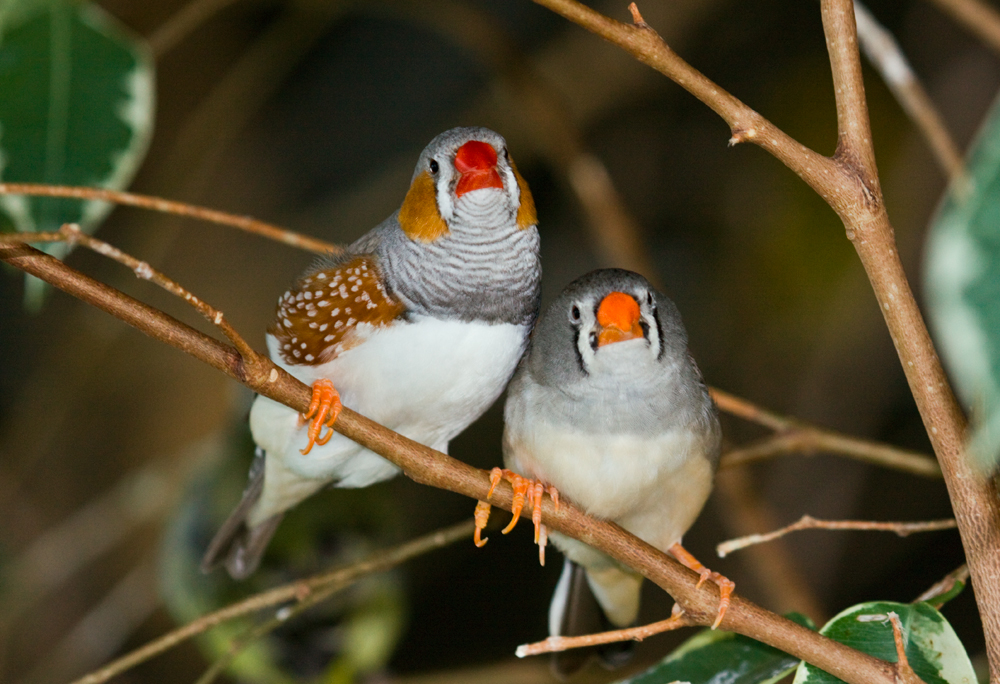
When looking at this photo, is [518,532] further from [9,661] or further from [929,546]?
[9,661]

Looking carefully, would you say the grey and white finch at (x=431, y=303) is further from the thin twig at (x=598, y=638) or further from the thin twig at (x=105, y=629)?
the thin twig at (x=105, y=629)

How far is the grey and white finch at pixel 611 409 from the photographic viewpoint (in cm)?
141

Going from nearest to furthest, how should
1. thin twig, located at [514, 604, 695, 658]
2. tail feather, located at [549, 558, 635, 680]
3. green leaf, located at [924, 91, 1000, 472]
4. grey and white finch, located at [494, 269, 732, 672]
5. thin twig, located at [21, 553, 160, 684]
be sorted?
green leaf, located at [924, 91, 1000, 472], thin twig, located at [514, 604, 695, 658], grey and white finch, located at [494, 269, 732, 672], tail feather, located at [549, 558, 635, 680], thin twig, located at [21, 553, 160, 684]

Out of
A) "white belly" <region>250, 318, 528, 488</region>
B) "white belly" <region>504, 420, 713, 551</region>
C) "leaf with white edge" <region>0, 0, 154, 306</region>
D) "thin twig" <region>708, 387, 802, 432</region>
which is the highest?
"leaf with white edge" <region>0, 0, 154, 306</region>

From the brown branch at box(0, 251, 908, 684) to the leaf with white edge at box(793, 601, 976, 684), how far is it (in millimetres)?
56

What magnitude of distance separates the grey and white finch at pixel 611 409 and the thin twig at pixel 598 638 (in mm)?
188

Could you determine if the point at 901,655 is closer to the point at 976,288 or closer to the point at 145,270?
the point at 976,288

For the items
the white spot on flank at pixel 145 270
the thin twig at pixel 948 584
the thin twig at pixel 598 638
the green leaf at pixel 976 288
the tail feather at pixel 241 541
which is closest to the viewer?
the green leaf at pixel 976 288

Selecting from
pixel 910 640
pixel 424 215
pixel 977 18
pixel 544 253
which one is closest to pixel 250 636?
pixel 424 215

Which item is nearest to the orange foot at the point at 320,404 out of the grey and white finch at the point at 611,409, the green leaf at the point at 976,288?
the grey and white finch at the point at 611,409

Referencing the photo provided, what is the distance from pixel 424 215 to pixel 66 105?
1.74 feet

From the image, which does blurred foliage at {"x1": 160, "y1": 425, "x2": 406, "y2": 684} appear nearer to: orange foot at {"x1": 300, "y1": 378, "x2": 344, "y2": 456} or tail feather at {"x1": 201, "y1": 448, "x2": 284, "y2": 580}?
tail feather at {"x1": 201, "y1": 448, "x2": 284, "y2": 580}

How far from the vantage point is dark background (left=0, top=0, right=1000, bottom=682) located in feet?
9.55

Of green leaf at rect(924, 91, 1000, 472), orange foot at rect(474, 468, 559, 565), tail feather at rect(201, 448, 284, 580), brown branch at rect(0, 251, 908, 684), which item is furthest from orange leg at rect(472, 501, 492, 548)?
green leaf at rect(924, 91, 1000, 472)
